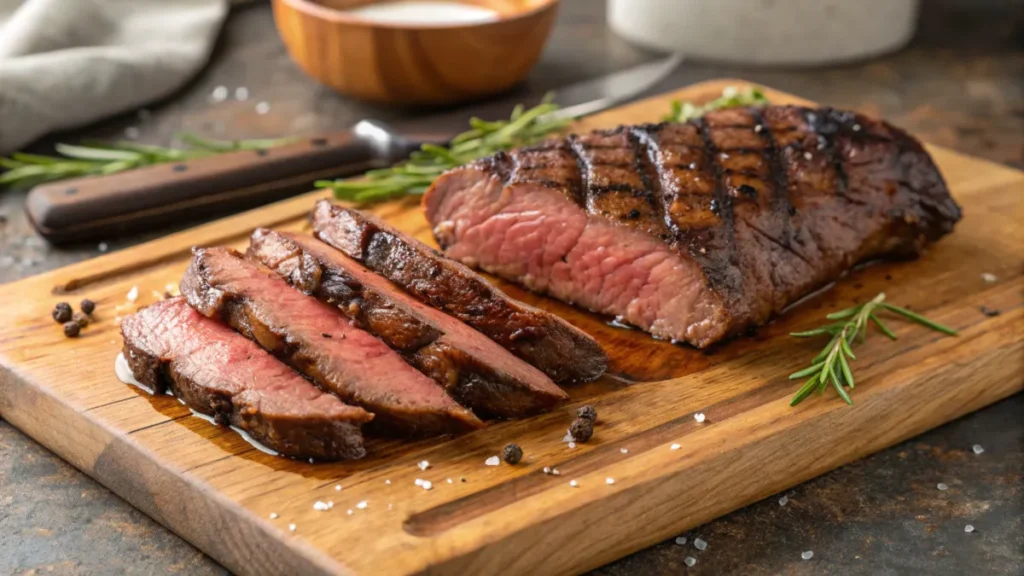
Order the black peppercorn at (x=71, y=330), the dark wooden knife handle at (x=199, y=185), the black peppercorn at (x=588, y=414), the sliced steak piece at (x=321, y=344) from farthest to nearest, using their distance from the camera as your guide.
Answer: the dark wooden knife handle at (x=199, y=185)
the black peppercorn at (x=71, y=330)
the black peppercorn at (x=588, y=414)
the sliced steak piece at (x=321, y=344)

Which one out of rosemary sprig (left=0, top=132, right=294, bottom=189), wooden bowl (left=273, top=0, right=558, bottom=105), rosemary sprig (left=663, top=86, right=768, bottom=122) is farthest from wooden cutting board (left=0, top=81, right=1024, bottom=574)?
wooden bowl (left=273, top=0, right=558, bottom=105)

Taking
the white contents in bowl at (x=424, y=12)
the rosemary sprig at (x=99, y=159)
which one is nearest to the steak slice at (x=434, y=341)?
the rosemary sprig at (x=99, y=159)

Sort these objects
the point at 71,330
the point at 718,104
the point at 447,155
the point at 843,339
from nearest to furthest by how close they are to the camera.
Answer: the point at 843,339
the point at 71,330
the point at 447,155
the point at 718,104

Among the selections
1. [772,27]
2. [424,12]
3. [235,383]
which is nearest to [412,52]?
[424,12]

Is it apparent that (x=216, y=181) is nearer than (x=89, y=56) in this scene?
Yes

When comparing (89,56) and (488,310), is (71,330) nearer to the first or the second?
(488,310)

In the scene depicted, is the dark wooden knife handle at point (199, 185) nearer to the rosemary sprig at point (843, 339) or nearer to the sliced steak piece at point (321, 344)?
the sliced steak piece at point (321, 344)

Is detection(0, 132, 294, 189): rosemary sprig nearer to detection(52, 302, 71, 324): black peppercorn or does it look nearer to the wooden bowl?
the wooden bowl
